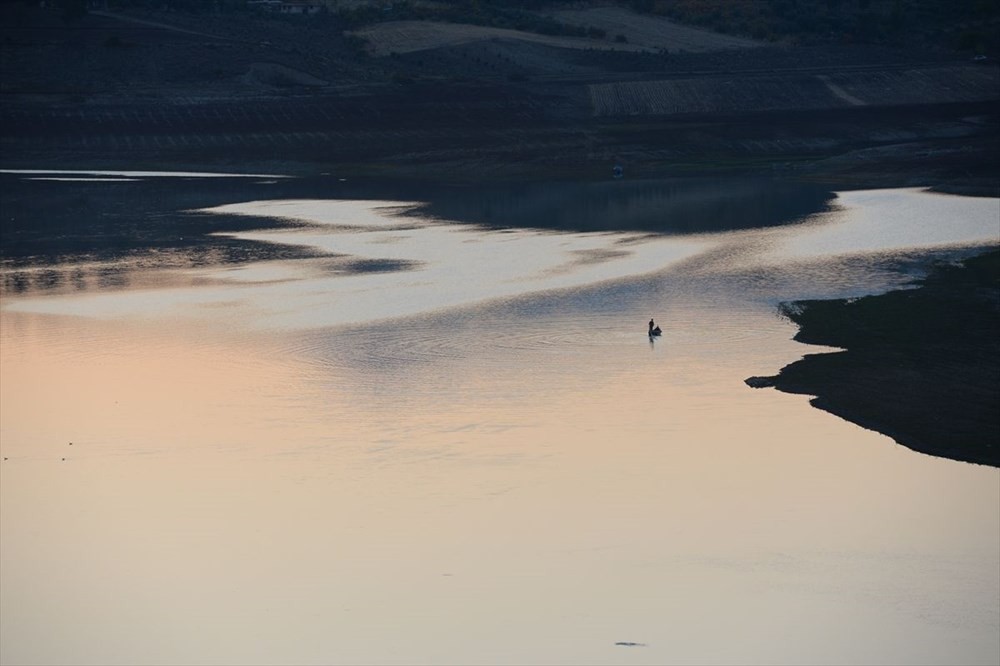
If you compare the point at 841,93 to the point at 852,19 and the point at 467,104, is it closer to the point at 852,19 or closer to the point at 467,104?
the point at 467,104

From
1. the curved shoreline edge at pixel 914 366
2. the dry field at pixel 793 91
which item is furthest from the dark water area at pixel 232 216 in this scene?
the dry field at pixel 793 91

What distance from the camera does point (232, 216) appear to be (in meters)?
75.2

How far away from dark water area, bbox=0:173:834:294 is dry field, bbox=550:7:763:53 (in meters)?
47.2

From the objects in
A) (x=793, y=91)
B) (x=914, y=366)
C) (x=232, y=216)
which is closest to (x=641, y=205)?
(x=232, y=216)

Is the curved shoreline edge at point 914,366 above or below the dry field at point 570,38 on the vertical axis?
below

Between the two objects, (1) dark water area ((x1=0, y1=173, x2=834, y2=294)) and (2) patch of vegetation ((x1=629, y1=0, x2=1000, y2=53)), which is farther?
(2) patch of vegetation ((x1=629, y1=0, x2=1000, y2=53))

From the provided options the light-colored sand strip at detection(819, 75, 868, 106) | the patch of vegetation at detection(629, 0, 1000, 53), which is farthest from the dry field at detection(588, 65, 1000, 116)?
the patch of vegetation at detection(629, 0, 1000, 53)

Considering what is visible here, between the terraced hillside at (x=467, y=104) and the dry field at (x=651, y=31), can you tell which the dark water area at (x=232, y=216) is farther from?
the dry field at (x=651, y=31)

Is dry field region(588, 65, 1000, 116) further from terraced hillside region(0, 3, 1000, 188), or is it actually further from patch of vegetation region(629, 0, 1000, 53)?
patch of vegetation region(629, 0, 1000, 53)

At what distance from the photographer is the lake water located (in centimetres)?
2528

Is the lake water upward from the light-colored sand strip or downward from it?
downward

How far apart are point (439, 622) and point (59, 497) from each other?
9.94 meters

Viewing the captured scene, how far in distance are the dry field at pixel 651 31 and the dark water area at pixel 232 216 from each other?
47230mm

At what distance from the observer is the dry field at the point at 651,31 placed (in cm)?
13175
